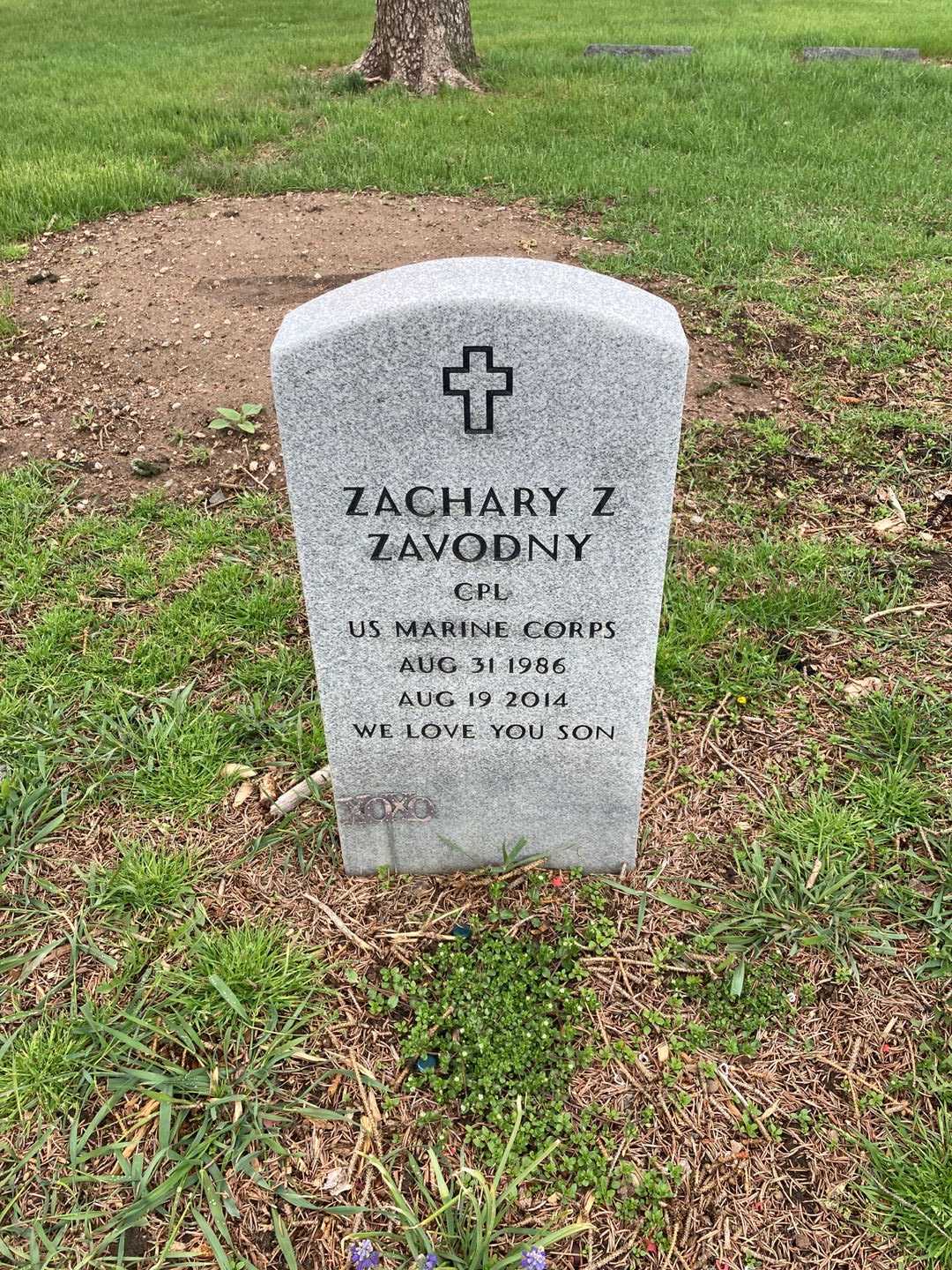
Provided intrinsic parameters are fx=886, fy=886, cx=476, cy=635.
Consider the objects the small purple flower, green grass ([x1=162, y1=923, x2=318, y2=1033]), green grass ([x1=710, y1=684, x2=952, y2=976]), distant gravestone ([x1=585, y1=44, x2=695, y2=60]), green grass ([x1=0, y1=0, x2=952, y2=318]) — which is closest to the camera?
the small purple flower

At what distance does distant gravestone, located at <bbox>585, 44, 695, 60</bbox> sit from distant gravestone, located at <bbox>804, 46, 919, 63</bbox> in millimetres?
1213

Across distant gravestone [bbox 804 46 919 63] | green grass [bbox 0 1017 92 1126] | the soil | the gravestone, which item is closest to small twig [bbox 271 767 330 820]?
the gravestone

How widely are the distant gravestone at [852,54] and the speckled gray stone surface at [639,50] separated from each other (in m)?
1.21

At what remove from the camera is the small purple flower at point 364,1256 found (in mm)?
1747

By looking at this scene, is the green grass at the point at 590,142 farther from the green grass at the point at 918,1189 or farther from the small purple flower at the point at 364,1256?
the small purple flower at the point at 364,1256

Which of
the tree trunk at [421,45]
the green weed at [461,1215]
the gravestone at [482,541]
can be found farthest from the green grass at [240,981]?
the tree trunk at [421,45]

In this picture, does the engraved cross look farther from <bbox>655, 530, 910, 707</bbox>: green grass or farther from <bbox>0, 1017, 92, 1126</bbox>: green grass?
<bbox>0, 1017, 92, 1126</bbox>: green grass

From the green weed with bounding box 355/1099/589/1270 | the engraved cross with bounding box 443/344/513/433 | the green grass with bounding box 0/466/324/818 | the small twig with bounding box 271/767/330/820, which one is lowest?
the green weed with bounding box 355/1099/589/1270

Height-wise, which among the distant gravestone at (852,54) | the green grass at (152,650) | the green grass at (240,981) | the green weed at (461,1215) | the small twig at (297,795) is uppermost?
the distant gravestone at (852,54)

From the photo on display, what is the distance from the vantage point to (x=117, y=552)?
3561 mm

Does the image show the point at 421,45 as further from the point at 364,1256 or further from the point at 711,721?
the point at 364,1256

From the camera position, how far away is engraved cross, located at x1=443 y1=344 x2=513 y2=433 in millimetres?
1641

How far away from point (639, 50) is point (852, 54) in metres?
2.19

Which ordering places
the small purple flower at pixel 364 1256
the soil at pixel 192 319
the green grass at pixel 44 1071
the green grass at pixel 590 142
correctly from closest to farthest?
the small purple flower at pixel 364 1256 → the green grass at pixel 44 1071 → the soil at pixel 192 319 → the green grass at pixel 590 142
